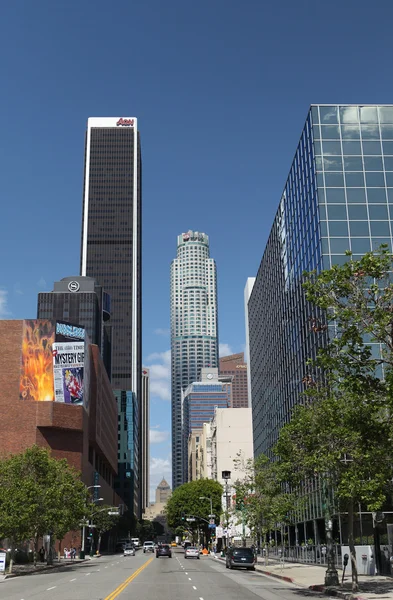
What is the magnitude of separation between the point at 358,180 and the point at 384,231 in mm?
5338

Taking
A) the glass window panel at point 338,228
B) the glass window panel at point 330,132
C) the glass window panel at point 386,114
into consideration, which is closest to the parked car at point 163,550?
the glass window panel at point 338,228

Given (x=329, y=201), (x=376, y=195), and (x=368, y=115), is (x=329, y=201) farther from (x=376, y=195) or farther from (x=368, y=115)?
(x=368, y=115)

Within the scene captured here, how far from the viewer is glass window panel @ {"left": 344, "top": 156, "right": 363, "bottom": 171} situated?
58.4m

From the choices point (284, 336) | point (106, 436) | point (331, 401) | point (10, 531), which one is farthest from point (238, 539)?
point (331, 401)

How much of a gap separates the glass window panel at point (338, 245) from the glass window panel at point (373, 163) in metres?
7.76

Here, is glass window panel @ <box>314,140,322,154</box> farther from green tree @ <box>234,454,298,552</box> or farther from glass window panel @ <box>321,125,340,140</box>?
green tree @ <box>234,454,298,552</box>

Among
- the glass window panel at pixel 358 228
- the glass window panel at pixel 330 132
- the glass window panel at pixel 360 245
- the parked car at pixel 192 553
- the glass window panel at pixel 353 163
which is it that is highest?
the glass window panel at pixel 330 132

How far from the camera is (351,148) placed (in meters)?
59.2

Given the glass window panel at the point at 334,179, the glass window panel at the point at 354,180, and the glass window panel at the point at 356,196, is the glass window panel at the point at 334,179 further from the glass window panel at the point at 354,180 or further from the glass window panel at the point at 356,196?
the glass window panel at the point at 356,196

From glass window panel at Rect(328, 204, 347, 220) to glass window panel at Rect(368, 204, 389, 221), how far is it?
7.42 ft

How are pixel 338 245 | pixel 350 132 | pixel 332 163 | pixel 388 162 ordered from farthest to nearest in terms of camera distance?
pixel 350 132, pixel 388 162, pixel 332 163, pixel 338 245

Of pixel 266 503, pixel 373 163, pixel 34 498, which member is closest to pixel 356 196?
pixel 373 163

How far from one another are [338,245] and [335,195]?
15.9 feet

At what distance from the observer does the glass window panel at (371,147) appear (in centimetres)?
5934
